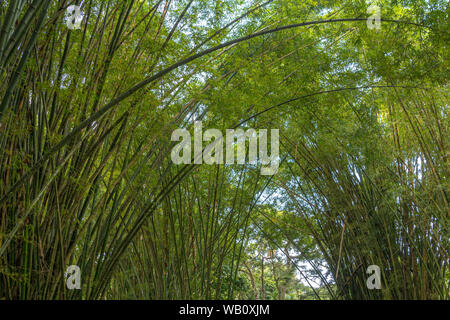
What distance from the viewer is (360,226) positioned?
4.23 metres

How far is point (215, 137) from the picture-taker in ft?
12.4

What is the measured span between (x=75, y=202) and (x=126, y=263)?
72.8 inches

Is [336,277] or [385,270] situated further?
[336,277]

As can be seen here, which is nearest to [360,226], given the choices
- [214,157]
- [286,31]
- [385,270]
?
[385,270]

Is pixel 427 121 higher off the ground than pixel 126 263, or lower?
higher

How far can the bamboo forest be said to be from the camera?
8.20 feet

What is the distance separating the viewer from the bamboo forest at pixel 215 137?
250cm
